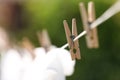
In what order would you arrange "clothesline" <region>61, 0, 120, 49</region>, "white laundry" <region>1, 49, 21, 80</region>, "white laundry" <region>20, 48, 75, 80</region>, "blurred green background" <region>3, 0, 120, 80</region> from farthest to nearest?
1. "blurred green background" <region>3, 0, 120, 80</region>
2. "white laundry" <region>1, 49, 21, 80</region>
3. "white laundry" <region>20, 48, 75, 80</region>
4. "clothesline" <region>61, 0, 120, 49</region>

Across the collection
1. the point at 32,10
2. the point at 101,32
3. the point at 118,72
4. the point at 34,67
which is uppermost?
the point at 32,10

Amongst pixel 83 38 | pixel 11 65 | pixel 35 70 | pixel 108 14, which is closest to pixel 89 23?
pixel 108 14

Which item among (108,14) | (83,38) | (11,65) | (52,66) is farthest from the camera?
(83,38)

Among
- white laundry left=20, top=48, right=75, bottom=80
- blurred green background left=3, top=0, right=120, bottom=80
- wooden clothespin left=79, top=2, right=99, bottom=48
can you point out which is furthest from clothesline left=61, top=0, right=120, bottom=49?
blurred green background left=3, top=0, right=120, bottom=80

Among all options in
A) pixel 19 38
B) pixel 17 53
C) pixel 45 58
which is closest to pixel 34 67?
pixel 45 58

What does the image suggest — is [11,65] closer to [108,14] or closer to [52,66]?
[52,66]

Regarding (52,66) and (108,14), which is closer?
(108,14)

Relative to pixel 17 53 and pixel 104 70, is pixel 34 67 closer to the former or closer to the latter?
pixel 17 53

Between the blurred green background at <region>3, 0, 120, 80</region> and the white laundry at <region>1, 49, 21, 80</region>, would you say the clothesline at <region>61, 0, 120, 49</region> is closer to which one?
the white laundry at <region>1, 49, 21, 80</region>

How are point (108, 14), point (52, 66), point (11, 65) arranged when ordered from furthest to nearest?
1. point (11, 65)
2. point (52, 66)
3. point (108, 14)
